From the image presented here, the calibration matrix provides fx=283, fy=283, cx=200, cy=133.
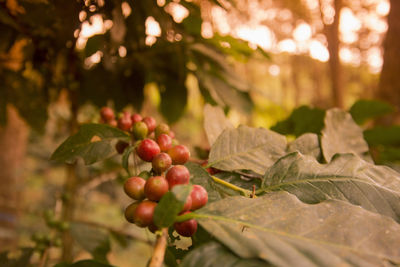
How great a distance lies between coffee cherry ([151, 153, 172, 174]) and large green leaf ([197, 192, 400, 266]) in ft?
0.34

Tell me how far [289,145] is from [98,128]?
0.39 metres

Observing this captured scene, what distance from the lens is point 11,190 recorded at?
2.09 metres

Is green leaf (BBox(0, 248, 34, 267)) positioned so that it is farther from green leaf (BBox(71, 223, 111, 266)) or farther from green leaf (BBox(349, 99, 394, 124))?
green leaf (BBox(349, 99, 394, 124))

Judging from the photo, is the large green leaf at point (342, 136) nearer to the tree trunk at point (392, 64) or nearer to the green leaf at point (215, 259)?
the green leaf at point (215, 259)

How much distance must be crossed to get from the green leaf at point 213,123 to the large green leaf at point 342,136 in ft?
0.71

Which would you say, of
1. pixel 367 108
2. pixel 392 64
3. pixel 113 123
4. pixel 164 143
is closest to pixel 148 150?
pixel 164 143

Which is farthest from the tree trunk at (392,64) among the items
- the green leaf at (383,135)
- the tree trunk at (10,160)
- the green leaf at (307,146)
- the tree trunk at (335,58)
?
the tree trunk at (10,160)

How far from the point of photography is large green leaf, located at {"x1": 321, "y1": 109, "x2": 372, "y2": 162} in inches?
24.7

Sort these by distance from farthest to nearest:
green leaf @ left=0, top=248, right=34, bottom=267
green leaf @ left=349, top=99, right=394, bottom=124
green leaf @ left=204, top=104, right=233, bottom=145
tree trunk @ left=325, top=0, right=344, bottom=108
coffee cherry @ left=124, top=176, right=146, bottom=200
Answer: tree trunk @ left=325, top=0, right=344, bottom=108
green leaf @ left=349, top=99, right=394, bottom=124
green leaf @ left=0, top=248, right=34, bottom=267
green leaf @ left=204, top=104, right=233, bottom=145
coffee cherry @ left=124, top=176, right=146, bottom=200

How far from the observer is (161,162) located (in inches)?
17.1

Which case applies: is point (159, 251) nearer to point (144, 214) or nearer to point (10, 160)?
point (144, 214)

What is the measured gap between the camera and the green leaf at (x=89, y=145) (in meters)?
0.54

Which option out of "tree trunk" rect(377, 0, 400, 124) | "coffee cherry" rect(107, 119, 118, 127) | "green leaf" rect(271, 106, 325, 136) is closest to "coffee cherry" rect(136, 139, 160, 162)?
"coffee cherry" rect(107, 119, 118, 127)

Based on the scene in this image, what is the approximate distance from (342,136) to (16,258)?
925mm
